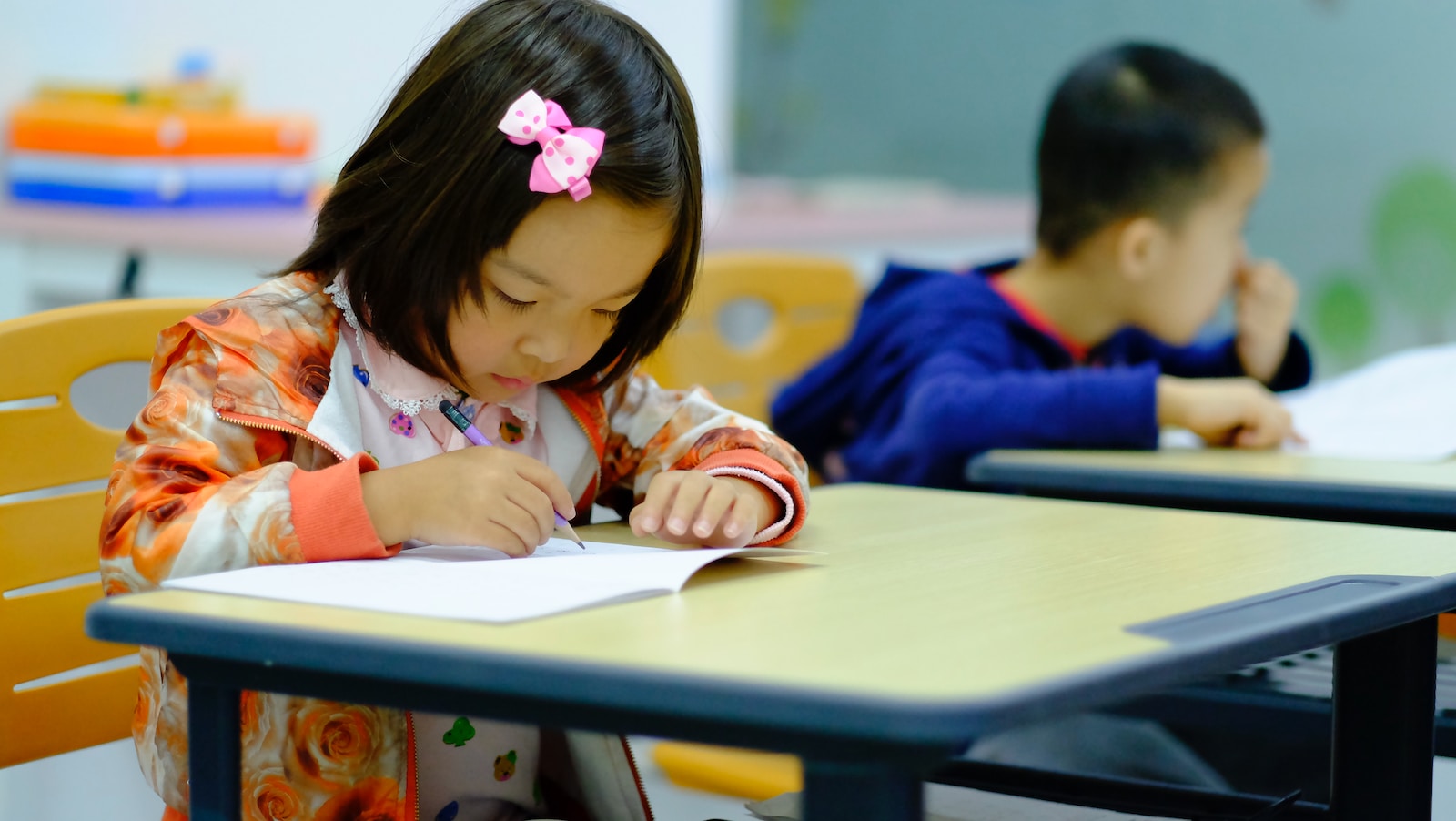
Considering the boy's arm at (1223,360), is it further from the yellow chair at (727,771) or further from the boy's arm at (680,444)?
the boy's arm at (680,444)

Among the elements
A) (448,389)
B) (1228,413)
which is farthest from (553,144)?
(1228,413)

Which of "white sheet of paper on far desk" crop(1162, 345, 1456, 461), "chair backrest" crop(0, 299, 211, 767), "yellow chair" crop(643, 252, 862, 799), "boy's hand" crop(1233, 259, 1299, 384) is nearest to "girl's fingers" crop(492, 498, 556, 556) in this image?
"chair backrest" crop(0, 299, 211, 767)

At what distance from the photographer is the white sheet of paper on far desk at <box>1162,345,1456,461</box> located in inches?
59.7

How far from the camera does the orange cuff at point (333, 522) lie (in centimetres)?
85

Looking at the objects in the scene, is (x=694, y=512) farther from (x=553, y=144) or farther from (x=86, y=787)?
(x=86, y=787)

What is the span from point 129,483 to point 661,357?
2.48 ft

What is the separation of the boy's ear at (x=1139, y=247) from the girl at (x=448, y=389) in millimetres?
900

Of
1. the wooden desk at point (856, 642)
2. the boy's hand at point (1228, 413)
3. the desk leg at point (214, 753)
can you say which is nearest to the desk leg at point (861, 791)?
the wooden desk at point (856, 642)

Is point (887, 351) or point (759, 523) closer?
point (759, 523)

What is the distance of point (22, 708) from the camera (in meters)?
1.06

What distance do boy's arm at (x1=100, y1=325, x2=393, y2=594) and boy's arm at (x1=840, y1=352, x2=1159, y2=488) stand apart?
0.82 metres

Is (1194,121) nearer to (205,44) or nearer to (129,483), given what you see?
(129,483)

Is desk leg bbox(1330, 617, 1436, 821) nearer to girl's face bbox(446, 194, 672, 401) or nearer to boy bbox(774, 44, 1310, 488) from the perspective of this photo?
girl's face bbox(446, 194, 672, 401)

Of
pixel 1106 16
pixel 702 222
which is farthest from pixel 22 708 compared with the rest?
pixel 1106 16
